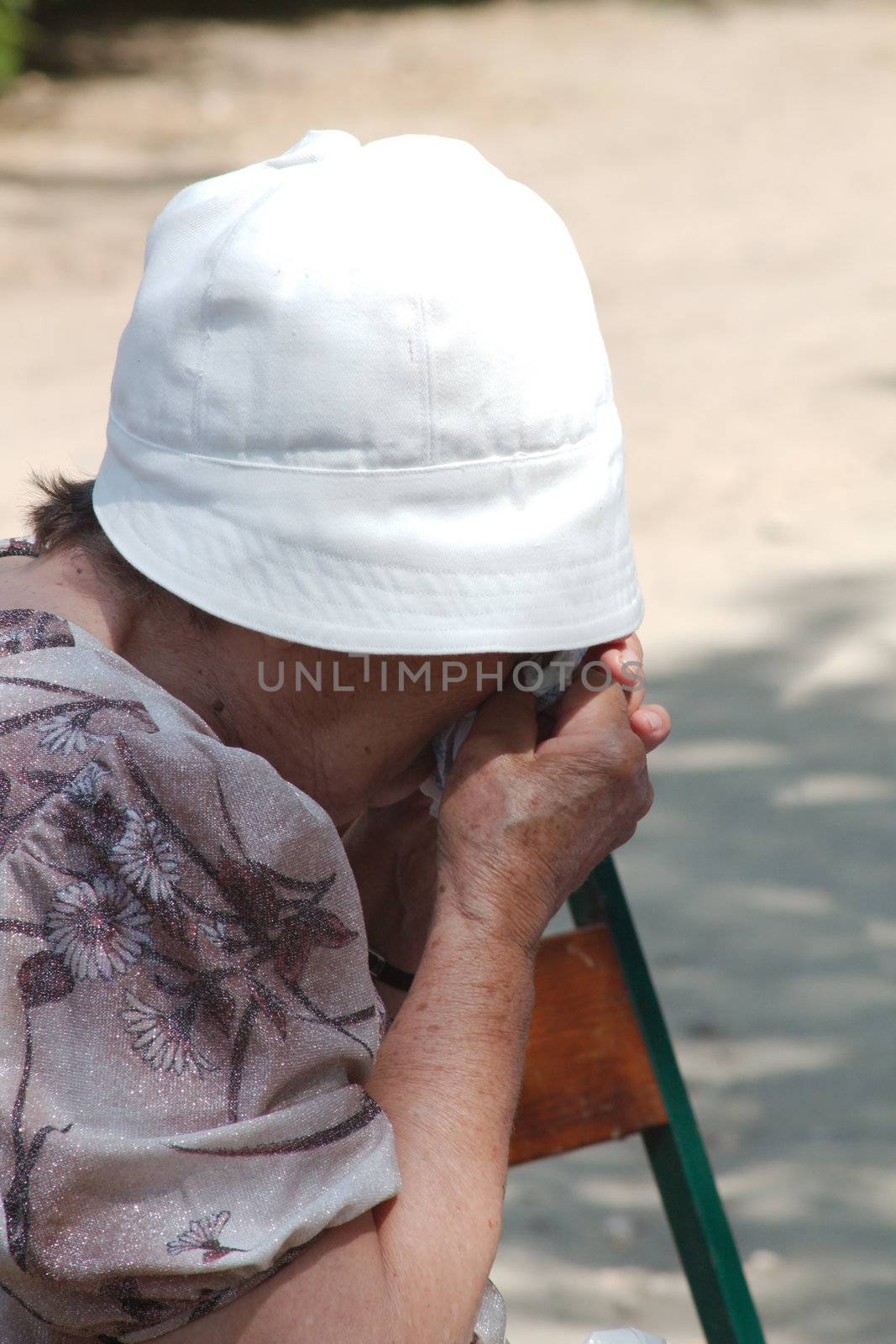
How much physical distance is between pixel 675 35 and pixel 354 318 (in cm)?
1217

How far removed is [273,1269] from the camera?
1233 mm

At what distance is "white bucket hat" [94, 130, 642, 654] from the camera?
1.39m

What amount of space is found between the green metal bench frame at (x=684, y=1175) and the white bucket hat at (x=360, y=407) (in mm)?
668

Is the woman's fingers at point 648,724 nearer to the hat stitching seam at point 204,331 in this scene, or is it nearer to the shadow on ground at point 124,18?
the hat stitching seam at point 204,331

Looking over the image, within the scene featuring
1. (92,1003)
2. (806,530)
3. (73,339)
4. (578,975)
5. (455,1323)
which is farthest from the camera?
(73,339)

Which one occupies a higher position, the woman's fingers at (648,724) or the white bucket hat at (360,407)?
the white bucket hat at (360,407)

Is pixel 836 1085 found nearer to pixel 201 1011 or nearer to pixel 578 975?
pixel 578 975

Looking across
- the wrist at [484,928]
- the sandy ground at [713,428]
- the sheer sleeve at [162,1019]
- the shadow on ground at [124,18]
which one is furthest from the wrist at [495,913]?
the shadow on ground at [124,18]

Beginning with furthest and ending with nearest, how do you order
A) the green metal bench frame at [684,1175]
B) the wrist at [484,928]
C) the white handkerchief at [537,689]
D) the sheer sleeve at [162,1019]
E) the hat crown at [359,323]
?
the green metal bench frame at [684,1175] < the white handkerchief at [537,689] < the wrist at [484,928] < the hat crown at [359,323] < the sheer sleeve at [162,1019]

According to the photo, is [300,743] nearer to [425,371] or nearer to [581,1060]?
[425,371]

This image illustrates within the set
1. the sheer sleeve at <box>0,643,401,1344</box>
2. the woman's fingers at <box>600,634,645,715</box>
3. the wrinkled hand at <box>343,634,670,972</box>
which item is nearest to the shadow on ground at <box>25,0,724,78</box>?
the wrinkled hand at <box>343,634,670,972</box>

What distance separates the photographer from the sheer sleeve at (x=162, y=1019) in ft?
3.83

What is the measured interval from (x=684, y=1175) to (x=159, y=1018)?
0.97m

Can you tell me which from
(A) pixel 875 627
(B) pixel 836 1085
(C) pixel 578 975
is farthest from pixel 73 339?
(C) pixel 578 975
